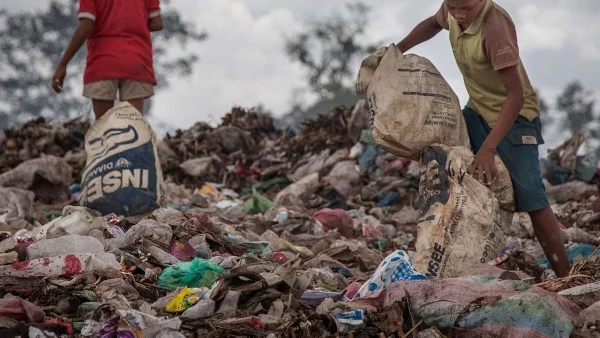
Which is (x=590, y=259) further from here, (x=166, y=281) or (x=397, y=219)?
(x=397, y=219)

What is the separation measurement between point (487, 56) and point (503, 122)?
1.10ft

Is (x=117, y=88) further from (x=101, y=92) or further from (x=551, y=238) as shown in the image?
(x=551, y=238)

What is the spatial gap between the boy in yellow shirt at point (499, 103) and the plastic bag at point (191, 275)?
1356mm

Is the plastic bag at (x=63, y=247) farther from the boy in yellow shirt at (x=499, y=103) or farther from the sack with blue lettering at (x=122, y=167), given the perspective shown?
the boy in yellow shirt at (x=499, y=103)

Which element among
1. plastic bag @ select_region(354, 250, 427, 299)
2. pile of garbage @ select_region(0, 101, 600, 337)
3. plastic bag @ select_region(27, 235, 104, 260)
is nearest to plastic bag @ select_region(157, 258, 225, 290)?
pile of garbage @ select_region(0, 101, 600, 337)

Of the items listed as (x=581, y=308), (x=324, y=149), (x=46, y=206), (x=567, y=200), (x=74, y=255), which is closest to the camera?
(x=581, y=308)

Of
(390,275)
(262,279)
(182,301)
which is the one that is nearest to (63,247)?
(182,301)

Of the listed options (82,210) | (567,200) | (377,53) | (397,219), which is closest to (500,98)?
(377,53)

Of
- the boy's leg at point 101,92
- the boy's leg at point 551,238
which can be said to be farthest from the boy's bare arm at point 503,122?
the boy's leg at point 101,92

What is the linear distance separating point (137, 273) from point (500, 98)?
1.94 meters

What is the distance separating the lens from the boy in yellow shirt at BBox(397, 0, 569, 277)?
12.7ft

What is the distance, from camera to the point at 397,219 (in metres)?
7.06

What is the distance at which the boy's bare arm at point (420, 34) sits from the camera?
4.46 m

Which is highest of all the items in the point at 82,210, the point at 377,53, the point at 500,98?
the point at 377,53
